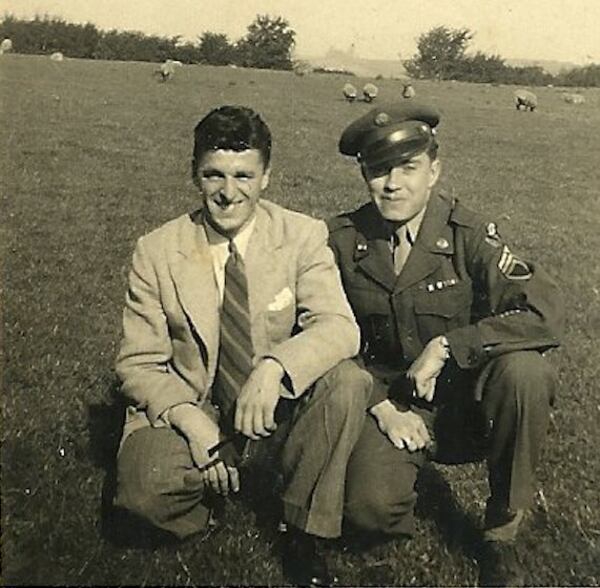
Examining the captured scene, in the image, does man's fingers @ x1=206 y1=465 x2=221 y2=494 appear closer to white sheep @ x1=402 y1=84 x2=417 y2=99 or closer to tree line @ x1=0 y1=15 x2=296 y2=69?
tree line @ x1=0 y1=15 x2=296 y2=69

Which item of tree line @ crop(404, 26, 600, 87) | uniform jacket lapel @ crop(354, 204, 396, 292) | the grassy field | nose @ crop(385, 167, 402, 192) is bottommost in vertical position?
the grassy field

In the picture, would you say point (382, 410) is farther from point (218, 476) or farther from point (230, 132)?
point (230, 132)

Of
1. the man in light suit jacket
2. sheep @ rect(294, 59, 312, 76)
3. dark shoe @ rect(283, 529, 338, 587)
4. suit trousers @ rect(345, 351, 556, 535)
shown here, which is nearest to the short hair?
the man in light suit jacket

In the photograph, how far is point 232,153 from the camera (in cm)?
249

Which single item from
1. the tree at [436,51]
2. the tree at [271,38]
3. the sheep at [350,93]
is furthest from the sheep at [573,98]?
the tree at [271,38]

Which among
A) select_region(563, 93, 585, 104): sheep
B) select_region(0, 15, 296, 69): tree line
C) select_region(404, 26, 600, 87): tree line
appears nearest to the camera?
select_region(0, 15, 296, 69): tree line

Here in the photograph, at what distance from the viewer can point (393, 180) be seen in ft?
9.12

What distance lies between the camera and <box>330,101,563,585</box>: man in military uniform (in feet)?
8.18

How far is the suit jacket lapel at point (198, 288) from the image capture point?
2529 mm

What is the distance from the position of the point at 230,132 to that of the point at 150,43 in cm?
738

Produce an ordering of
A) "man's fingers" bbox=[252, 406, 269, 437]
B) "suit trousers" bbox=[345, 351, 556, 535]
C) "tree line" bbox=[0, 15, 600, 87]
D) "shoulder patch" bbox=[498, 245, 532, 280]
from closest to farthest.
Answer: "man's fingers" bbox=[252, 406, 269, 437]
"suit trousers" bbox=[345, 351, 556, 535]
"shoulder patch" bbox=[498, 245, 532, 280]
"tree line" bbox=[0, 15, 600, 87]

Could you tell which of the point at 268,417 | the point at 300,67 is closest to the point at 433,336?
the point at 268,417

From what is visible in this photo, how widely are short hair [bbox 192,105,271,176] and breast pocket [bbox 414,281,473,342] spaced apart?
0.76m

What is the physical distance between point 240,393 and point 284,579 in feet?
1.83
